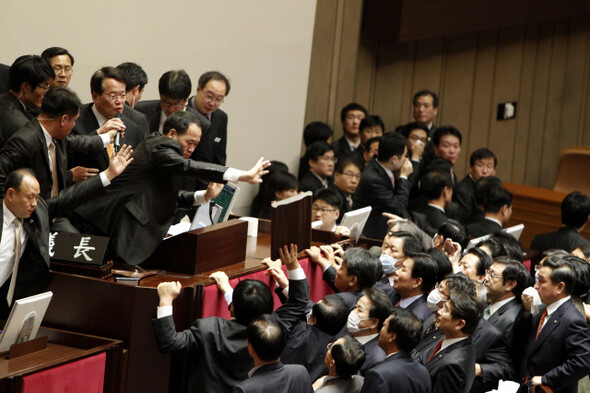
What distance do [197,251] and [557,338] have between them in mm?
1830

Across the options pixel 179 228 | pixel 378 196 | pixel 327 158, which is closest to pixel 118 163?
pixel 179 228

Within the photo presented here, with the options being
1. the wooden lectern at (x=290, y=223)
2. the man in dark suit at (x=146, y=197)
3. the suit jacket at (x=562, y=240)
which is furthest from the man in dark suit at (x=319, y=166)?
the man in dark suit at (x=146, y=197)

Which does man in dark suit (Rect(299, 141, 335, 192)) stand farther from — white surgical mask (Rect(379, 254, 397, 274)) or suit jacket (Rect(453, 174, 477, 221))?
white surgical mask (Rect(379, 254, 397, 274))

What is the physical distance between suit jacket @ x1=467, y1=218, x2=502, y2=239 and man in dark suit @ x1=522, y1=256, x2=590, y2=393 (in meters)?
1.84

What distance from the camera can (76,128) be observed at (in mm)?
4785

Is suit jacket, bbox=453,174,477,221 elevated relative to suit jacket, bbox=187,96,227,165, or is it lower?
lower

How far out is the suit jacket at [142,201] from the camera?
424 cm

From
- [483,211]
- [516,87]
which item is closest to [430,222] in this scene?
[483,211]

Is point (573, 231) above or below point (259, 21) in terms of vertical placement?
below

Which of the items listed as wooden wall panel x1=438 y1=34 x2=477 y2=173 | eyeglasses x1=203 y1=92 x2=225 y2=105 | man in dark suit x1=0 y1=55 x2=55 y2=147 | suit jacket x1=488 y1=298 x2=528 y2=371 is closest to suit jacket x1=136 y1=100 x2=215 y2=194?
eyeglasses x1=203 y1=92 x2=225 y2=105

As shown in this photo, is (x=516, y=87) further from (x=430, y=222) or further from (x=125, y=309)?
(x=125, y=309)

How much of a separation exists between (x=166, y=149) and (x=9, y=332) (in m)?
1.13

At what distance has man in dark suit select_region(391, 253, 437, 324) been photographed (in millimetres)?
4500

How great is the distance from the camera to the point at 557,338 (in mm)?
4520
